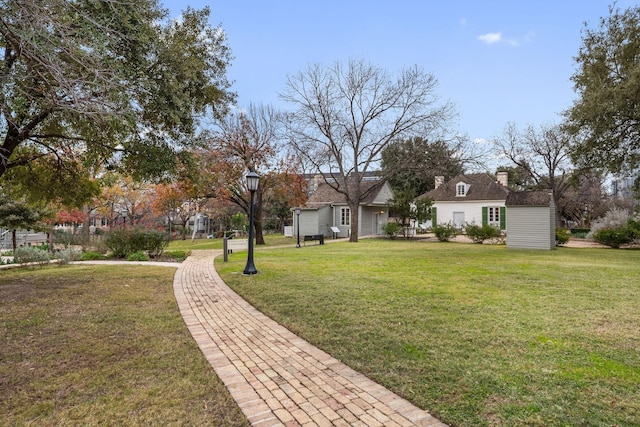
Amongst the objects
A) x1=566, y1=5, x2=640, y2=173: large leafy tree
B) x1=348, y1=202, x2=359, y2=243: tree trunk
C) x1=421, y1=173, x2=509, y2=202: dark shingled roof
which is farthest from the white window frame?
x1=566, y1=5, x2=640, y2=173: large leafy tree

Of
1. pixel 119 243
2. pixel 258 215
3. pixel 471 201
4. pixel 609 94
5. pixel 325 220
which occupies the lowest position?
pixel 119 243

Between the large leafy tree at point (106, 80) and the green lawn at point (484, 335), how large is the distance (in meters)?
3.97

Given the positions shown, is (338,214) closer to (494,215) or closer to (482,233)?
(482,233)

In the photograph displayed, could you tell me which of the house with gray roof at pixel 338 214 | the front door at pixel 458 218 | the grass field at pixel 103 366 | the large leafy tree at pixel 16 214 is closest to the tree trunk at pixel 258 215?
the house with gray roof at pixel 338 214

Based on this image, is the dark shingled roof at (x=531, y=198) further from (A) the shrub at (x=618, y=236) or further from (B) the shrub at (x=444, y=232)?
(B) the shrub at (x=444, y=232)

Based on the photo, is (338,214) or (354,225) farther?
(338,214)

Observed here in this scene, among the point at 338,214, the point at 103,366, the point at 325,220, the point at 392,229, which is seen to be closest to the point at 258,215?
the point at 325,220

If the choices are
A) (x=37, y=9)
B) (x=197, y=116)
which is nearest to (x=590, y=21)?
(x=197, y=116)

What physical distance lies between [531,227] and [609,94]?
20.4 ft

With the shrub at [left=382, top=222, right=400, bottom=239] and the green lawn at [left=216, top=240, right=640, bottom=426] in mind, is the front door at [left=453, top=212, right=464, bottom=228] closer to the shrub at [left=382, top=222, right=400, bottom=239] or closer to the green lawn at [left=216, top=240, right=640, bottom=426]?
the shrub at [left=382, top=222, right=400, bottom=239]

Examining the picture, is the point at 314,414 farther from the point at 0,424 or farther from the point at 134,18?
the point at 134,18

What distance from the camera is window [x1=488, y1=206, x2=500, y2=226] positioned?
1123 inches

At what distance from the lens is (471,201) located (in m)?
29.7

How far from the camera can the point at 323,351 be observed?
13.0 feet
